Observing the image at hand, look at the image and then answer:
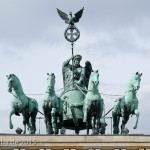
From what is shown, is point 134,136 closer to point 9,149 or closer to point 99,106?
point 99,106

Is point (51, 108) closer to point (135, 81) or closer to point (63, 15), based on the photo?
point (135, 81)

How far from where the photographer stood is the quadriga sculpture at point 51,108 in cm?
3197

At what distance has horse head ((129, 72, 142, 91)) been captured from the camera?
32094mm

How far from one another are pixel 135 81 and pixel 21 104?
12.5 ft

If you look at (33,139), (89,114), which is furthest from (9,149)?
(89,114)

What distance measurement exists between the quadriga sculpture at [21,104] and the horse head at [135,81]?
3244mm

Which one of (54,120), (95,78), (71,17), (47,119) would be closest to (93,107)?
(95,78)

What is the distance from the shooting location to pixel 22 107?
105 ft

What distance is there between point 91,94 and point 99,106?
0.47 meters

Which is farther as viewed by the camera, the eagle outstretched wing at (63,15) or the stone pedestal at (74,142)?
the eagle outstretched wing at (63,15)

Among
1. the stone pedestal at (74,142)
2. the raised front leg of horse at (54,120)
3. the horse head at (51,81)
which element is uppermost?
the horse head at (51,81)

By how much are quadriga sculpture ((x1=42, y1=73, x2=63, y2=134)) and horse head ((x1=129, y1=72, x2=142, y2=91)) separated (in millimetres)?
2432

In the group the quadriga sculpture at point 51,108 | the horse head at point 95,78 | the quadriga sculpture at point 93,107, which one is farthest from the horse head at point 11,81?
the horse head at point 95,78

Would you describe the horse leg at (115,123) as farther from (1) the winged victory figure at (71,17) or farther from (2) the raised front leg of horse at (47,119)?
(1) the winged victory figure at (71,17)
